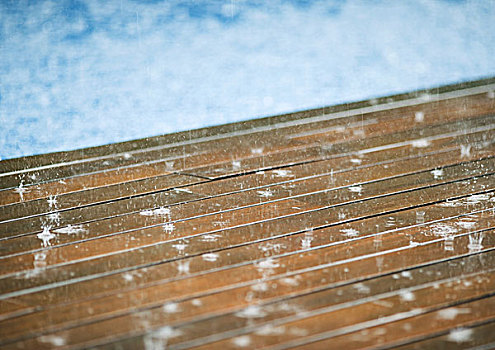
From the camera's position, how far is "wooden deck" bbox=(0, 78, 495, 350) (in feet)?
4.73

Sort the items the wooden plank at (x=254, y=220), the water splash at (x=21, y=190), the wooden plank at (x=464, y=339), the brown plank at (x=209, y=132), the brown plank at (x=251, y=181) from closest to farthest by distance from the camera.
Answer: the wooden plank at (x=464, y=339), the wooden plank at (x=254, y=220), the brown plank at (x=251, y=181), the water splash at (x=21, y=190), the brown plank at (x=209, y=132)

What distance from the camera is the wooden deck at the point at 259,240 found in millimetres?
1440

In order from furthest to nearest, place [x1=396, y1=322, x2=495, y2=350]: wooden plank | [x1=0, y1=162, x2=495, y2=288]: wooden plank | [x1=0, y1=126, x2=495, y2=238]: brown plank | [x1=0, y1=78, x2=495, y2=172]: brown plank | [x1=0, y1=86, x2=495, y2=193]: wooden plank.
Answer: [x1=0, y1=78, x2=495, y2=172]: brown plank
[x1=0, y1=86, x2=495, y2=193]: wooden plank
[x1=0, y1=126, x2=495, y2=238]: brown plank
[x1=0, y1=162, x2=495, y2=288]: wooden plank
[x1=396, y1=322, x2=495, y2=350]: wooden plank

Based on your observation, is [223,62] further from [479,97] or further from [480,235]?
[480,235]

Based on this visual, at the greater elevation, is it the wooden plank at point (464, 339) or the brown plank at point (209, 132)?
the brown plank at point (209, 132)

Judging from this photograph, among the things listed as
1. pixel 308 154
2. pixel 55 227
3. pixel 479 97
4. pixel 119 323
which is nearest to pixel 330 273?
pixel 119 323

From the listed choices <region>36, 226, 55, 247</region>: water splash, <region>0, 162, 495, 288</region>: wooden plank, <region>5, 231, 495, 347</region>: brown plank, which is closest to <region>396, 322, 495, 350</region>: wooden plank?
<region>5, 231, 495, 347</region>: brown plank

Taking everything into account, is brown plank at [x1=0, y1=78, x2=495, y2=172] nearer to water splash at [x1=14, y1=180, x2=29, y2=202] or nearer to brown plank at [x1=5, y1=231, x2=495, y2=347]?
water splash at [x1=14, y1=180, x2=29, y2=202]

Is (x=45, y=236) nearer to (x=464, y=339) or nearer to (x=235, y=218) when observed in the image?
(x=235, y=218)

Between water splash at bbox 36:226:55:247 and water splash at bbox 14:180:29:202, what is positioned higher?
water splash at bbox 14:180:29:202

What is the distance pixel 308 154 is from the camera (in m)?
2.65

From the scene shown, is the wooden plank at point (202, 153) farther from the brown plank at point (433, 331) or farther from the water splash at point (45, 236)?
the brown plank at point (433, 331)

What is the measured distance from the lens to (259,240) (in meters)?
1.88

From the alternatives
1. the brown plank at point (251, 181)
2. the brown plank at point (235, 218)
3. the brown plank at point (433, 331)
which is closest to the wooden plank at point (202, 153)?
the brown plank at point (251, 181)
